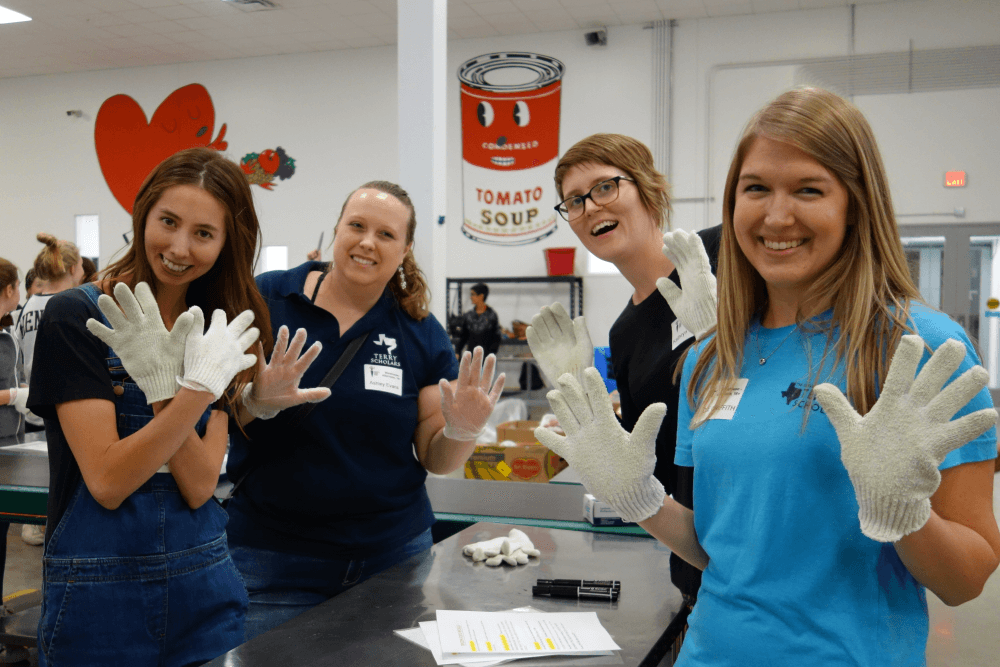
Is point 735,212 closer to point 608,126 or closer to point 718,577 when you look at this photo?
point 718,577

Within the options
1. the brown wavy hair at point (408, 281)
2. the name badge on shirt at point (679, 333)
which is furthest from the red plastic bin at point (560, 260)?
the name badge on shirt at point (679, 333)

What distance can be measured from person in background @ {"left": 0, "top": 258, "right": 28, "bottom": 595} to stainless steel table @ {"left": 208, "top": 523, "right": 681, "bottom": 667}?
264 centimetres

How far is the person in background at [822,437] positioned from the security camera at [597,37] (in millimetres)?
7172

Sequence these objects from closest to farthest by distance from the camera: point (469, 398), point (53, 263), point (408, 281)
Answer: point (469, 398)
point (408, 281)
point (53, 263)

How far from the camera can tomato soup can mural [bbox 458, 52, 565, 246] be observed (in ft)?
26.4

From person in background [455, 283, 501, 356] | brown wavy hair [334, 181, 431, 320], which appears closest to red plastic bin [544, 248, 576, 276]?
person in background [455, 283, 501, 356]

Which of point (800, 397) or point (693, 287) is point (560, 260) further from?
point (800, 397)

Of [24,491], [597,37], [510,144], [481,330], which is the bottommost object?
[24,491]

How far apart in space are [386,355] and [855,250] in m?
1.29

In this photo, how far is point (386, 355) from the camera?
2.04 meters

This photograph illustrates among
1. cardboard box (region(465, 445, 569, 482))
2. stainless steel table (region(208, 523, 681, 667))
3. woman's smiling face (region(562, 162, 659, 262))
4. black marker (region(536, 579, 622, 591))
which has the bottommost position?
cardboard box (region(465, 445, 569, 482))

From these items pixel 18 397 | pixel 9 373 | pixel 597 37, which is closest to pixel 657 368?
pixel 18 397

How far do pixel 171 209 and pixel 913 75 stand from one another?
24.1 feet

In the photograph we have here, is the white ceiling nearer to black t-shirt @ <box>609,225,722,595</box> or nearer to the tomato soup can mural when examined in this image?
the tomato soup can mural
